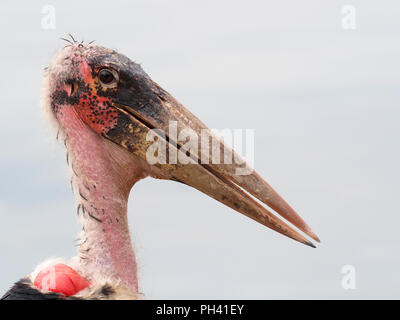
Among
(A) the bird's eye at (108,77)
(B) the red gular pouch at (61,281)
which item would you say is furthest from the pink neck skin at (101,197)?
(A) the bird's eye at (108,77)

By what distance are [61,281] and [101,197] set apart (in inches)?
38.9

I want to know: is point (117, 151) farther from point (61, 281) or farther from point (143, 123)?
point (61, 281)

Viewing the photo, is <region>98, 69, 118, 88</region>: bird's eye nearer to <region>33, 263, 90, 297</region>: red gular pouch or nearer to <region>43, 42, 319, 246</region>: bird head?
<region>43, 42, 319, 246</region>: bird head

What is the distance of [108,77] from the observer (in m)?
10.4

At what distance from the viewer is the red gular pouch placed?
9672 millimetres

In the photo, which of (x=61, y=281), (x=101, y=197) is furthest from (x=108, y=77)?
(x=61, y=281)

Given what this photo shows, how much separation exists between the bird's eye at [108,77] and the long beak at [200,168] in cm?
20

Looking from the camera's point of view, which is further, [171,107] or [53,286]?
[171,107]

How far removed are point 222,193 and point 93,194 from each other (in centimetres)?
131

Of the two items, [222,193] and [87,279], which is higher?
[222,193]

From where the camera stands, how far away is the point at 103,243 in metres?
10.1

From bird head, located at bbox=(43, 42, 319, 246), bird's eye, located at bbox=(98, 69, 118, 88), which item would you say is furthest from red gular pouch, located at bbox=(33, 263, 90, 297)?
bird's eye, located at bbox=(98, 69, 118, 88)
